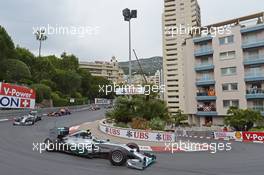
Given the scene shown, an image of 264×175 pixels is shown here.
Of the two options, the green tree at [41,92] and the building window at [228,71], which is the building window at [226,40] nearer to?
the building window at [228,71]

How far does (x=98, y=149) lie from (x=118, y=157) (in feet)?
6.11

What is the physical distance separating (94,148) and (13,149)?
6.60 metres

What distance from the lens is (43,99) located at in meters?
65.3

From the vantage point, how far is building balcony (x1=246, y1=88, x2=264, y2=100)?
43.4 meters

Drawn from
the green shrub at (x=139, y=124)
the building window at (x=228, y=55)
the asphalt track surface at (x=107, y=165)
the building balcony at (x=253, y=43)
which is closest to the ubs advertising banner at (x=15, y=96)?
the green shrub at (x=139, y=124)

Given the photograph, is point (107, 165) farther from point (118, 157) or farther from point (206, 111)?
point (206, 111)

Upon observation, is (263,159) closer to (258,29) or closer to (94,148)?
(94,148)

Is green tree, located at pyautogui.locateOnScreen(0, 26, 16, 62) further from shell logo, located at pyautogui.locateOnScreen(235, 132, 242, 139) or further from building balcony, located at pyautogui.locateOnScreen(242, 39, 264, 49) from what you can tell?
shell logo, located at pyautogui.locateOnScreen(235, 132, 242, 139)

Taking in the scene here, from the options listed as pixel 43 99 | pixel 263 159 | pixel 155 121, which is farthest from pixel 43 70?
pixel 263 159

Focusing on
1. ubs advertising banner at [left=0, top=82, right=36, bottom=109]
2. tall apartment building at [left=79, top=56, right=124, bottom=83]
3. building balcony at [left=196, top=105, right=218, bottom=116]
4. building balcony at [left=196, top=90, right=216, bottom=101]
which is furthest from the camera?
tall apartment building at [left=79, top=56, right=124, bottom=83]

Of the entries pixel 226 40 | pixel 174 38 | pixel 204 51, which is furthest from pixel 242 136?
pixel 174 38

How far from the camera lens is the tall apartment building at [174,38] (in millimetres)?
91812

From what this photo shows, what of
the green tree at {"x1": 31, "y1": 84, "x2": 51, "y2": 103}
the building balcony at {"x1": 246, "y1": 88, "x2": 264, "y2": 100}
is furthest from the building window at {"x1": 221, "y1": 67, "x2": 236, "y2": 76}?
the green tree at {"x1": 31, "y1": 84, "x2": 51, "y2": 103}

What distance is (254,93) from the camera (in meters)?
44.2
